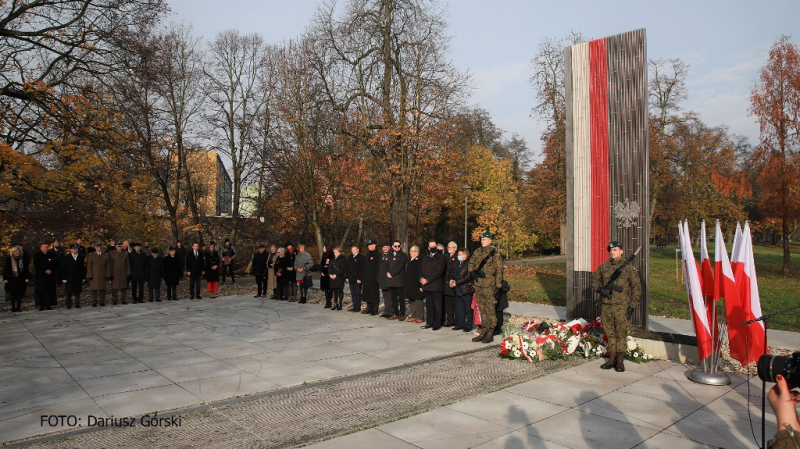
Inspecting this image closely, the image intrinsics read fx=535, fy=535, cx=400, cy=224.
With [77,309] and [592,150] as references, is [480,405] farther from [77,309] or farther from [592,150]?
[77,309]

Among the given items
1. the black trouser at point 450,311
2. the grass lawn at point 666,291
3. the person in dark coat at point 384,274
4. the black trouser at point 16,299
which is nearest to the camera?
the black trouser at point 450,311

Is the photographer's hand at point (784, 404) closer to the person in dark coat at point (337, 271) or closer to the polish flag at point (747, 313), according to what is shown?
the polish flag at point (747, 313)

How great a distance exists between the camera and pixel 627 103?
33.5 feet

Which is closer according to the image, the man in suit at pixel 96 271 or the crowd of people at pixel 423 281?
the crowd of people at pixel 423 281

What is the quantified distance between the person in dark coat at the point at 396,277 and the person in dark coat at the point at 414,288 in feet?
A: 0.35

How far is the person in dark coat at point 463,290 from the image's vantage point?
1073 cm

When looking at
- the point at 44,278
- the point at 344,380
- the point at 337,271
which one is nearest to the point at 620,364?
the point at 344,380

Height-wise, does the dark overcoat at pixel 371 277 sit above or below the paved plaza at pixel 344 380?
above

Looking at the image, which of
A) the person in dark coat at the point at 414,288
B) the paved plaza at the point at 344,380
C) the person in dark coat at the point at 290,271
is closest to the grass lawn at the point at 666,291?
the paved plaza at the point at 344,380

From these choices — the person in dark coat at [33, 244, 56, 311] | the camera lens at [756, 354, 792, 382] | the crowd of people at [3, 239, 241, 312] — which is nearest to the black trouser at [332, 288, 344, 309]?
the crowd of people at [3, 239, 241, 312]

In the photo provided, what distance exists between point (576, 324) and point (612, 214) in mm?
2372

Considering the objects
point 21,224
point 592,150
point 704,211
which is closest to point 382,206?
point 21,224

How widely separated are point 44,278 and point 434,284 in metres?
10.7

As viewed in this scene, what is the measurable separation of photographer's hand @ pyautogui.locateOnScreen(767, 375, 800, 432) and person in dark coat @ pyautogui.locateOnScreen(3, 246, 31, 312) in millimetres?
16396
